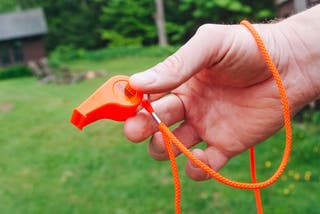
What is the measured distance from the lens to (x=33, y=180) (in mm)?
5211

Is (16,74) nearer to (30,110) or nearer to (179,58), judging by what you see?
(30,110)

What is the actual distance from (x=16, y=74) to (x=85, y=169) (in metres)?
21.8

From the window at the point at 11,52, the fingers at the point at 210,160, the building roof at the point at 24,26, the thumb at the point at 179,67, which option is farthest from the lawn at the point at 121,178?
the window at the point at 11,52

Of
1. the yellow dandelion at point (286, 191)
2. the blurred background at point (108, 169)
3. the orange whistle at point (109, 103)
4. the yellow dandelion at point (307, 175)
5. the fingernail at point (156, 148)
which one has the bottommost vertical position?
the blurred background at point (108, 169)

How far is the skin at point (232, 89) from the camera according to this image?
1.64 metres

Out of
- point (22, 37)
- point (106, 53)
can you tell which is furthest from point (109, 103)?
point (22, 37)

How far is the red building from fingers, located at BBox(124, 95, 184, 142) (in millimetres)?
27753

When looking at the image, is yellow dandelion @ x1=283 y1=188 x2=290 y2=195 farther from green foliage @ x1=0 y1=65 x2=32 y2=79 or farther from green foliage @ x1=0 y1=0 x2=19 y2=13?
green foliage @ x1=0 y1=0 x2=19 y2=13

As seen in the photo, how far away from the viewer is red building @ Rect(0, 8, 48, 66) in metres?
28.4

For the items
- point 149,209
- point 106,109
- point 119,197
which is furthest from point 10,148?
point 106,109

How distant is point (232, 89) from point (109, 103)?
607mm

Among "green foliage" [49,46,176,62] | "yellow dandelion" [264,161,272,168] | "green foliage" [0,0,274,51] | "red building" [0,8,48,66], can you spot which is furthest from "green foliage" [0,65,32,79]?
"yellow dandelion" [264,161,272,168]

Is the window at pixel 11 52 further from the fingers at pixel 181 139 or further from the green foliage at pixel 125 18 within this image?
the fingers at pixel 181 139

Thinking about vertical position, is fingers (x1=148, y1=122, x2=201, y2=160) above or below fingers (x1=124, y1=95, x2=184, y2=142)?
below
